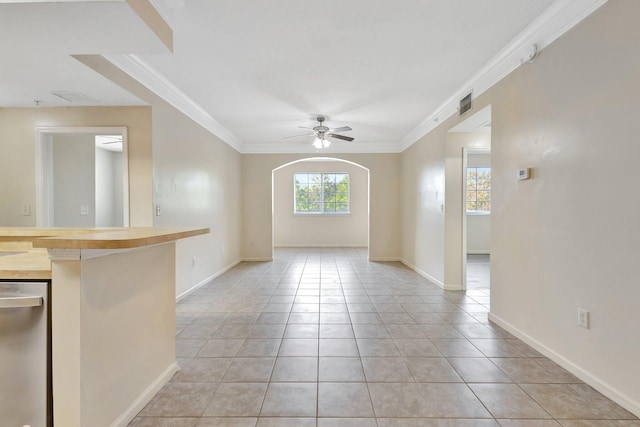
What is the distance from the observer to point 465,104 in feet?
11.4

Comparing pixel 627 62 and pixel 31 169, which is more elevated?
pixel 627 62

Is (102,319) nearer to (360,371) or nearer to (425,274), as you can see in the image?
(360,371)

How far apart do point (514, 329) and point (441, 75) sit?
2.58m

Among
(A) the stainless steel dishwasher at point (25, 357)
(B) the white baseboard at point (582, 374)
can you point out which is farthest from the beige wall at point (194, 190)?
(B) the white baseboard at point (582, 374)

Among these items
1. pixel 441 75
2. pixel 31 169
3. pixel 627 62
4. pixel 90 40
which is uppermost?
pixel 441 75

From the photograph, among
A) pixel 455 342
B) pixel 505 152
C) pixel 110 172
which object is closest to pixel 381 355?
pixel 455 342

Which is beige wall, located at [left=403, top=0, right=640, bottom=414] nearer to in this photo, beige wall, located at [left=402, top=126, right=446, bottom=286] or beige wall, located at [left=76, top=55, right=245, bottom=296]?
beige wall, located at [left=402, top=126, right=446, bottom=286]

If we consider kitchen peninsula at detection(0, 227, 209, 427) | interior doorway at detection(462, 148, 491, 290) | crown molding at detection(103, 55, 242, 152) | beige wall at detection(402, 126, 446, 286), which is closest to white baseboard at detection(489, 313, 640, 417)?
beige wall at detection(402, 126, 446, 286)

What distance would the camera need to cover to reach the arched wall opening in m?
8.92

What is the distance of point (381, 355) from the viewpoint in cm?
233

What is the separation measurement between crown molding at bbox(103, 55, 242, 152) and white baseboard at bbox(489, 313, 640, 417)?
4186 mm

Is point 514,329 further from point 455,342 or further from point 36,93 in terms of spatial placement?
point 36,93

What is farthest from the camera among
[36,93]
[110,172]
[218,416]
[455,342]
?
[110,172]

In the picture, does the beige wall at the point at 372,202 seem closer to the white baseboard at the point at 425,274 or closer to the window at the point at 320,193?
the white baseboard at the point at 425,274
